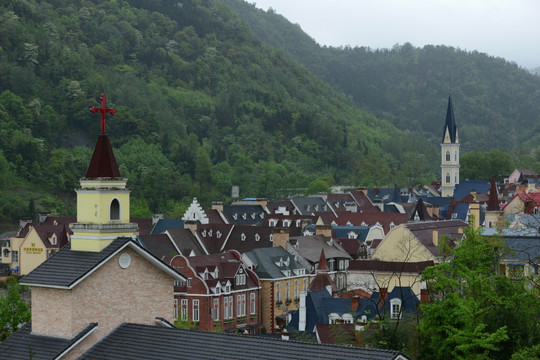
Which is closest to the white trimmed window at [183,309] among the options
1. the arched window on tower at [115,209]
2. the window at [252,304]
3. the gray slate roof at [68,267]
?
the window at [252,304]

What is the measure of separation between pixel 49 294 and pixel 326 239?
1712 inches

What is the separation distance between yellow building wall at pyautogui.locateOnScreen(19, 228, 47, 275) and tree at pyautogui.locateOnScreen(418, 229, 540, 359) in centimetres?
5078

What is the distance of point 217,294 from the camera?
50781 millimetres

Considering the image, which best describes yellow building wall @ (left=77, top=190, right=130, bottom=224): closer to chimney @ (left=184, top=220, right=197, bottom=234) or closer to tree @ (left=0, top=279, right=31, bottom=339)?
tree @ (left=0, top=279, right=31, bottom=339)

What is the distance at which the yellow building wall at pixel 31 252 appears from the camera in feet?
248

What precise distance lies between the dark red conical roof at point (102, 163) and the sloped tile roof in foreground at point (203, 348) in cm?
434

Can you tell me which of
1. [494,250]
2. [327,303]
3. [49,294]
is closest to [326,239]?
[327,303]

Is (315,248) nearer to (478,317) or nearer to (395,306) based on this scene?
(395,306)

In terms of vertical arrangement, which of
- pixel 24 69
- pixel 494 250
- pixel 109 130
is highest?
pixel 24 69

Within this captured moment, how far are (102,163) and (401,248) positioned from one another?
3454cm

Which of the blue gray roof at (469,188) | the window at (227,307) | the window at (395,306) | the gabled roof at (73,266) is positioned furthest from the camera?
the blue gray roof at (469,188)

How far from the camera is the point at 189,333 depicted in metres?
21.3

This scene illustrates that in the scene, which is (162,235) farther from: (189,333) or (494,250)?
(189,333)

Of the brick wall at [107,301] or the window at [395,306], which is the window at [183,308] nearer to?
the window at [395,306]
